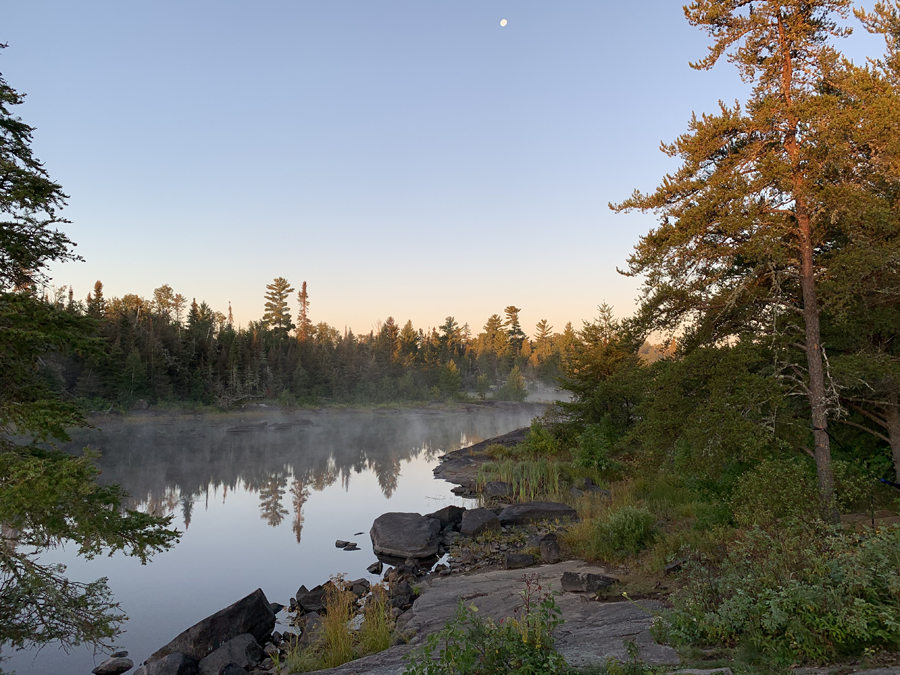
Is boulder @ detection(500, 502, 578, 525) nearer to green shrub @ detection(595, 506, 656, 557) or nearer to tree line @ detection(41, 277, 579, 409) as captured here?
green shrub @ detection(595, 506, 656, 557)

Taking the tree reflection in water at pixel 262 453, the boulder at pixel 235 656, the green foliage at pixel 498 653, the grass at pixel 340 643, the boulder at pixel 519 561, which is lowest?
the tree reflection in water at pixel 262 453

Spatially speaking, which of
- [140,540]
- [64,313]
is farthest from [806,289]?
[64,313]

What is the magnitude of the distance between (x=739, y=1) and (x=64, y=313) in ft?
43.6

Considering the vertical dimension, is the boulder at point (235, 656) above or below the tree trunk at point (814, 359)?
below

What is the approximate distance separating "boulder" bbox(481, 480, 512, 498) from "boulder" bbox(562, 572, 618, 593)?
10375 millimetres

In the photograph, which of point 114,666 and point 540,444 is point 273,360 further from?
point 114,666

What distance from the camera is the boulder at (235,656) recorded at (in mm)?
7633

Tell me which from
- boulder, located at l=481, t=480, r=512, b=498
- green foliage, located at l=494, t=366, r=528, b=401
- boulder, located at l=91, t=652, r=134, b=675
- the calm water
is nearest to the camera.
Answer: boulder, located at l=91, t=652, r=134, b=675

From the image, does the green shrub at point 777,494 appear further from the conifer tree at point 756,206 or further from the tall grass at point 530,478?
the tall grass at point 530,478

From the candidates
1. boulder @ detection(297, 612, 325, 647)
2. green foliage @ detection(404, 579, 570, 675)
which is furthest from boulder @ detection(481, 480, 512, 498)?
green foliage @ detection(404, 579, 570, 675)

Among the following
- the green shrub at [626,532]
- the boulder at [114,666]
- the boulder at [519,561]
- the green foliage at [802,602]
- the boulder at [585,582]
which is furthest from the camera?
the boulder at [519,561]

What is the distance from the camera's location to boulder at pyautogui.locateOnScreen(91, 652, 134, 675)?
26.0 ft

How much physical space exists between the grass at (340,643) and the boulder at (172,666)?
1258mm

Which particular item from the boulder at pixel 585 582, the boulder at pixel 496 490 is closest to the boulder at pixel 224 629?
the boulder at pixel 585 582
